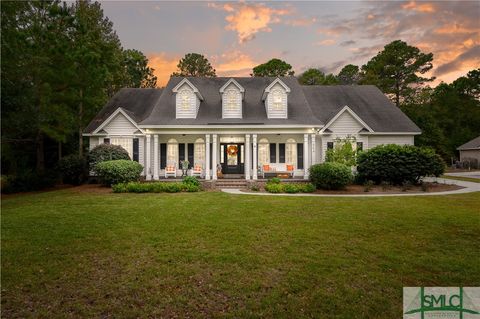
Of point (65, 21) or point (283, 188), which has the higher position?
point (65, 21)

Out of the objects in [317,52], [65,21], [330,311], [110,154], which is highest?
[317,52]

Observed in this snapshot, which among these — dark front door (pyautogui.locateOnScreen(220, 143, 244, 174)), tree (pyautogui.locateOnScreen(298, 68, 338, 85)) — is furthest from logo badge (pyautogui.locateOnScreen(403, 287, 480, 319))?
tree (pyautogui.locateOnScreen(298, 68, 338, 85))

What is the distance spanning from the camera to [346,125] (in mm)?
20422

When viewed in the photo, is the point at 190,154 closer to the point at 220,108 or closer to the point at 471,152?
the point at 220,108

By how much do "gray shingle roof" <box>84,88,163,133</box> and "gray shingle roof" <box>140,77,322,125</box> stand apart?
5.90 ft

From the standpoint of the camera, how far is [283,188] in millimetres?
15461

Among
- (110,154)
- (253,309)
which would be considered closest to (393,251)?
(253,309)

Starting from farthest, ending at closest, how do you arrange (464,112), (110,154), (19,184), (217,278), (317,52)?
(464,112)
(317,52)
(110,154)
(19,184)
(217,278)

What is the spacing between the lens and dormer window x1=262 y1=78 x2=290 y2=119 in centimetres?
2019

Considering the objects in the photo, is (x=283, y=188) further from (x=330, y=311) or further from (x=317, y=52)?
(x=317, y=52)

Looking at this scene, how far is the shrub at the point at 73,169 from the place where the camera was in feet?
63.1

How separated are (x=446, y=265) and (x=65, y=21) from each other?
19.2m

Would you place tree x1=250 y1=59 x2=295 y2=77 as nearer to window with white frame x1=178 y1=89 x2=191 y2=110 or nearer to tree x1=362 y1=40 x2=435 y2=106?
tree x1=362 y1=40 x2=435 y2=106

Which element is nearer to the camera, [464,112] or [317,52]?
[317,52]
